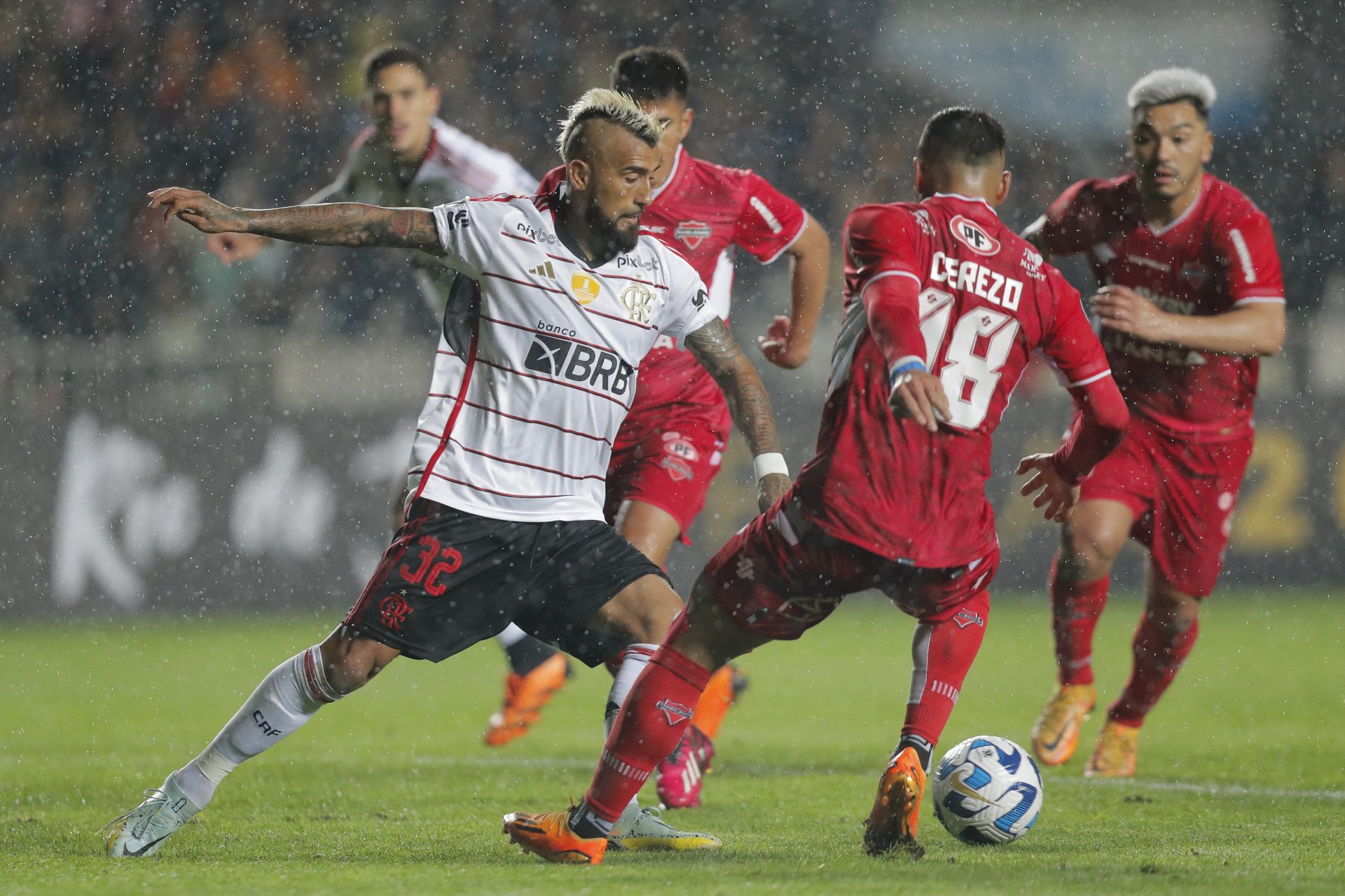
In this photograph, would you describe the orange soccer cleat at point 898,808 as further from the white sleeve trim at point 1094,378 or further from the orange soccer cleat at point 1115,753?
the orange soccer cleat at point 1115,753

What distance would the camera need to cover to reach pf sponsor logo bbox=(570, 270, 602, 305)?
4105mm

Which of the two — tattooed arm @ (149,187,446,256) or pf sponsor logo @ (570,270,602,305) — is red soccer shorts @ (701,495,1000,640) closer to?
pf sponsor logo @ (570,270,602,305)

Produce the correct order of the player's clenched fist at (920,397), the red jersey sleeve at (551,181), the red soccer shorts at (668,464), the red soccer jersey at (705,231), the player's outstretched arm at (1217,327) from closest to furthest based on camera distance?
1. the player's clenched fist at (920,397)
2. the red jersey sleeve at (551,181)
3. the player's outstretched arm at (1217,327)
4. the red soccer shorts at (668,464)
5. the red soccer jersey at (705,231)

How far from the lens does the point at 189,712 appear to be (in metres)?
7.33

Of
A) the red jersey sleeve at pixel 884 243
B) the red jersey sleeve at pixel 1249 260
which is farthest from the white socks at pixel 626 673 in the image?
the red jersey sleeve at pixel 1249 260

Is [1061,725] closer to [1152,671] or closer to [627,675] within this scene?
[1152,671]

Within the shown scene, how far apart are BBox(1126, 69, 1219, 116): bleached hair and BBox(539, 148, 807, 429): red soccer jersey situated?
1.23 m

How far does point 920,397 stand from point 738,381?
3.19 ft

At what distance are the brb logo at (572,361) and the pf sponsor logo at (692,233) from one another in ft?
4.98

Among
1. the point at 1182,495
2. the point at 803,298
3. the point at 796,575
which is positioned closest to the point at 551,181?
the point at 803,298

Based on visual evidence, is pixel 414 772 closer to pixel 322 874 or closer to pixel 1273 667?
pixel 322 874

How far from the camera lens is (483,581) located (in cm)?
400

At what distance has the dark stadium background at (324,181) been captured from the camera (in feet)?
33.0

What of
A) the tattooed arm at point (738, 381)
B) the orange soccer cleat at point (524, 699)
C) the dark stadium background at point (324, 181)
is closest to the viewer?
the tattooed arm at point (738, 381)
